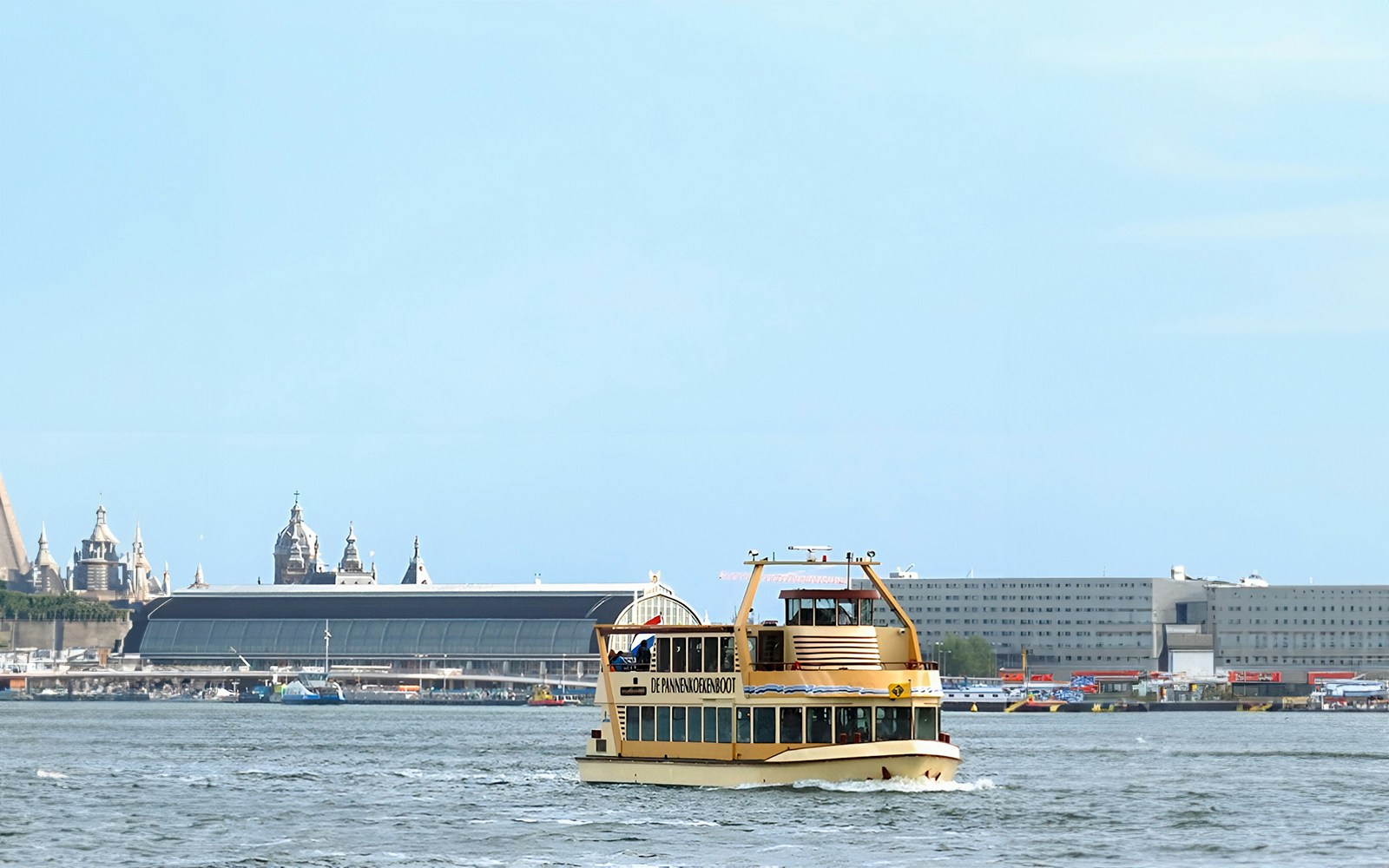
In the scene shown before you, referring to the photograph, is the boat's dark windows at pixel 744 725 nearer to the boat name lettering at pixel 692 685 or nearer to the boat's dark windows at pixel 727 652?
the boat name lettering at pixel 692 685

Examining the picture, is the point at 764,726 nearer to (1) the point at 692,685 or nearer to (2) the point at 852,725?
(2) the point at 852,725

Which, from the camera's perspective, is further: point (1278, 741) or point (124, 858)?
point (1278, 741)

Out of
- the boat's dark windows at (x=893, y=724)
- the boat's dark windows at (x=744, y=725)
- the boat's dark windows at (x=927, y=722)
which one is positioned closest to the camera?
the boat's dark windows at (x=893, y=724)

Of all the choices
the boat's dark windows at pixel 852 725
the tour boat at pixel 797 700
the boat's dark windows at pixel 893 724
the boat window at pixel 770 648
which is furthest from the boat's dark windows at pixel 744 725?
the boat's dark windows at pixel 893 724

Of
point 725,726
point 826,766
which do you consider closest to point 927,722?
point 826,766

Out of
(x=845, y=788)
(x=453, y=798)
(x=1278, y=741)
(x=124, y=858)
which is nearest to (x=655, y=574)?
(x=453, y=798)

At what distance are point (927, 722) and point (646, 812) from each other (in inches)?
355

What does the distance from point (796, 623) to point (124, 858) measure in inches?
770

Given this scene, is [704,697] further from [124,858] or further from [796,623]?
[124,858]

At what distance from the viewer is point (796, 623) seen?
60.0 meters

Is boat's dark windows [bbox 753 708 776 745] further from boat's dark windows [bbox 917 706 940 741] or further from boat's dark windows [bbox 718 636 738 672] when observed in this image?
boat's dark windows [bbox 917 706 940 741]

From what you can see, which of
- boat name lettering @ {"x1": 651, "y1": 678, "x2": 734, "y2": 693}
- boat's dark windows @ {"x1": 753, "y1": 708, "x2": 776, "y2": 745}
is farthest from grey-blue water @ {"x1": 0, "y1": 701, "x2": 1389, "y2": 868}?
boat name lettering @ {"x1": 651, "y1": 678, "x2": 734, "y2": 693}

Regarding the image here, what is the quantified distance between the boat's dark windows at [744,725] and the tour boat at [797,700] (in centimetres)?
2

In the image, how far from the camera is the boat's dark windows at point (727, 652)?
6028 cm
